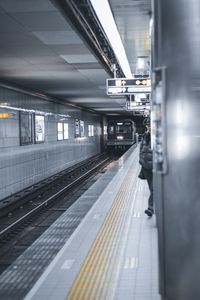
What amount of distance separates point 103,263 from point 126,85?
7.29 m

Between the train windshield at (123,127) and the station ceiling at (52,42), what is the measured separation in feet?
66.9

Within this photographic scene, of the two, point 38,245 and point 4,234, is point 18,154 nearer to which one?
point 4,234

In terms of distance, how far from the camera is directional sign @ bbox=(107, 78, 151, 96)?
1100 centimetres

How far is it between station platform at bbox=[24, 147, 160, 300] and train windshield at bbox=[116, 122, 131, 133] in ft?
86.0

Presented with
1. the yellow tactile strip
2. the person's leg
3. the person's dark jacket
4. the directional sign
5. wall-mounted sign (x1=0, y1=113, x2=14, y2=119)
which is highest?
the directional sign

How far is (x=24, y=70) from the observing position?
10539mm

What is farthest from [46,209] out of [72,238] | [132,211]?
[72,238]

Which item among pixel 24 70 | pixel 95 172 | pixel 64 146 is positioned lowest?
pixel 95 172

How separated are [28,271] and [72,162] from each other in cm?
1904

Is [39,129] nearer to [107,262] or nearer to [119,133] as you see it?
[107,262]

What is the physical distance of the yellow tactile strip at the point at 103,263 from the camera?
12.1 ft

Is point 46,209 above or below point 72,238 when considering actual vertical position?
below

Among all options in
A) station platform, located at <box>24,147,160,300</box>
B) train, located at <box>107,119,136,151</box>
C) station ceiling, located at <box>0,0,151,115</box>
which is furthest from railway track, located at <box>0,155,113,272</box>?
train, located at <box>107,119,136,151</box>

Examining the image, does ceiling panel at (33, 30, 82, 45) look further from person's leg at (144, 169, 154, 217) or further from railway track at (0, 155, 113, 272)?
railway track at (0, 155, 113, 272)
